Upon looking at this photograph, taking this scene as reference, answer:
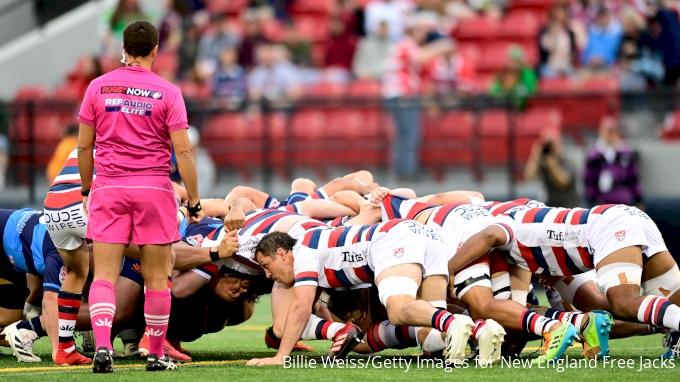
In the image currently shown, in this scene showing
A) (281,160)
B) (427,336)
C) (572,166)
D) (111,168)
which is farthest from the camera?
(281,160)

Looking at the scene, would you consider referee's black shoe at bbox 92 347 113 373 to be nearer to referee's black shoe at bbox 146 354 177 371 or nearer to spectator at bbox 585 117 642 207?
referee's black shoe at bbox 146 354 177 371

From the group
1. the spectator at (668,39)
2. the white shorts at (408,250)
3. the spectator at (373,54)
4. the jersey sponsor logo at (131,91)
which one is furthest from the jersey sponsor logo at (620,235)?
the spectator at (373,54)

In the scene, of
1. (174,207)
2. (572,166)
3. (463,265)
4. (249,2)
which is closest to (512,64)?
(572,166)

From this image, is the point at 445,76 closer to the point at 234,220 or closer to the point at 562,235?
the point at 562,235

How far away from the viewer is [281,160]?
1392 cm

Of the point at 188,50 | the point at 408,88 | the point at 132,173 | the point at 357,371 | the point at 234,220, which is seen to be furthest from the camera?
the point at 188,50

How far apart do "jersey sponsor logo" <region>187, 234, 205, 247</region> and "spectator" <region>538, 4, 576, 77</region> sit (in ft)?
26.5

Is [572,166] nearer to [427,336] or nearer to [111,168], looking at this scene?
[427,336]

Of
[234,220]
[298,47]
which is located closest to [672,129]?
[298,47]

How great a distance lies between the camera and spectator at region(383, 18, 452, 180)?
1331 cm

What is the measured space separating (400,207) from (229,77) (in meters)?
7.99

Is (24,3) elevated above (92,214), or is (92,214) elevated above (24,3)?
(24,3)

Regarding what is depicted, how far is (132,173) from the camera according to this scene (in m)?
6.17

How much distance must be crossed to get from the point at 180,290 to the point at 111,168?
1.53m
